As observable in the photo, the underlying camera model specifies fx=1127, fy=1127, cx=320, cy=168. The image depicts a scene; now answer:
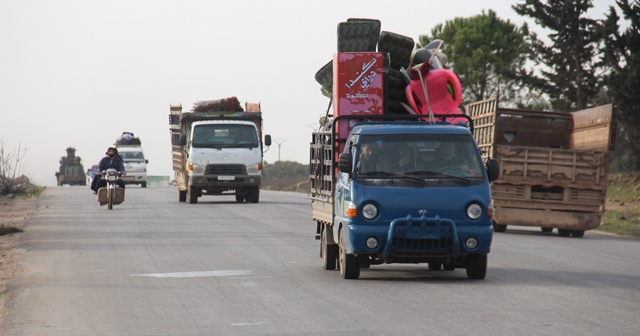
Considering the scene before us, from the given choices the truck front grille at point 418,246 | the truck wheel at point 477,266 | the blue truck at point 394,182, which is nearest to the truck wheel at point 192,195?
the blue truck at point 394,182

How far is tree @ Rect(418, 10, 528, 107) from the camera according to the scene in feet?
250

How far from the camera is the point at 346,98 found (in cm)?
1566

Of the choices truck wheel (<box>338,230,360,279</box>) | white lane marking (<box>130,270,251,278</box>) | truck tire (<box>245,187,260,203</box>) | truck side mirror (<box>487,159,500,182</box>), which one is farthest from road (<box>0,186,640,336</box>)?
truck tire (<box>245,187,260,203</box>)

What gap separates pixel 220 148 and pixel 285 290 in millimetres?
22937

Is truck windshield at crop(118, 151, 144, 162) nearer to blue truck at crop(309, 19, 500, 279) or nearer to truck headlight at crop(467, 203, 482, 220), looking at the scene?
blue truck at crop(309, 19, 500, 279)

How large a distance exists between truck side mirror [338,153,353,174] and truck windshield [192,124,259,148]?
72.3 feet

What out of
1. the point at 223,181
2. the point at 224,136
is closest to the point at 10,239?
the point at 223,181

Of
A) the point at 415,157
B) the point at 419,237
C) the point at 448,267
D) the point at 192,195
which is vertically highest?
the point at 415,157

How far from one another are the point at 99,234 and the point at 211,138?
1282 centimetres

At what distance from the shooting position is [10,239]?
73.6 ft

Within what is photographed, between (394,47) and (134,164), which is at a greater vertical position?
(394,47)

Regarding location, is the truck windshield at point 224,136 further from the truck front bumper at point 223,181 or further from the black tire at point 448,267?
the black tire at point 448,267

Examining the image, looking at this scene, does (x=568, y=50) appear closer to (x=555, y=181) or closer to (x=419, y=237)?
(x=555, y=181)

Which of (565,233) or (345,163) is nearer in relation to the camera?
(345,163)
